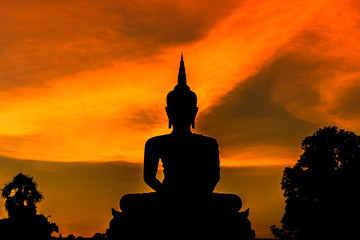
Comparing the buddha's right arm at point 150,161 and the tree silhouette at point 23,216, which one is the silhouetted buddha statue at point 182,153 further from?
the tree silhouette at point 23,216

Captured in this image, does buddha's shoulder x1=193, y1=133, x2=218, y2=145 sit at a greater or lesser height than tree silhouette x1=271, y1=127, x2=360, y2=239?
lesser

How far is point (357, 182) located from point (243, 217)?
1356 inches

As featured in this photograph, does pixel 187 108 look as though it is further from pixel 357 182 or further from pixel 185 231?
pixel 357 182

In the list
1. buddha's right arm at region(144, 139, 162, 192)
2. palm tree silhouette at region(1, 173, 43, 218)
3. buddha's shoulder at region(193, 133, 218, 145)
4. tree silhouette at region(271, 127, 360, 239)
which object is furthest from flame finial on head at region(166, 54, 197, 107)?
palm tree silhouette at region(1, 173, 43, 218)

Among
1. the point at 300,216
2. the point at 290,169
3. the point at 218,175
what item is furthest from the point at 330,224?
the point at 218,175

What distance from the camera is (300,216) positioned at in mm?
46500

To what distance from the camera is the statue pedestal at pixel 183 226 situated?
11977mm

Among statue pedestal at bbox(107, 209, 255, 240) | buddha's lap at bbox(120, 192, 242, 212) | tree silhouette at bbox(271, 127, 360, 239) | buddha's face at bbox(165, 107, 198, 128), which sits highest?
tree silhouette at bbox(271, 127, 360, 239)

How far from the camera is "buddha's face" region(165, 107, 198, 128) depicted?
14.1 metres

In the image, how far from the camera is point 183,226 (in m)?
12.0

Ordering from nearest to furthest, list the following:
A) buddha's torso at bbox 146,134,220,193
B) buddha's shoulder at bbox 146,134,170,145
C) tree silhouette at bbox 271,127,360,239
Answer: buddha's torso at bbox 146,134,220,193, buddha's shoulder at bbox 146,134,170,145, tree silhouette at bbox 271,127,360,239

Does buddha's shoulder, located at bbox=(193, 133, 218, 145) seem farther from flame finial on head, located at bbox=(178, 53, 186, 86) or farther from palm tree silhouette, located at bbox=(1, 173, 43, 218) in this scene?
palm tree silhouette, located at bbox=(1, 173, 43, 218)

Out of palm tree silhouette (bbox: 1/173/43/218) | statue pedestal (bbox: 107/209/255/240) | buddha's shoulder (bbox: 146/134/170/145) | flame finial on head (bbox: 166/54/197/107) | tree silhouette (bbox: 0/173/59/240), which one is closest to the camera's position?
statue pedestal (bbox: 107/209/255/240)

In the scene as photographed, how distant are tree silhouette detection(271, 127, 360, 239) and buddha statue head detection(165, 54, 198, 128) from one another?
32123 millimetres
